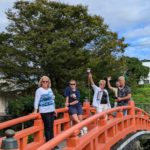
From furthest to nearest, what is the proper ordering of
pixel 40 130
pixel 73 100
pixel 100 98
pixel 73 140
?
pixel 100 98
pixel 73 100
pixel 40 130
pixel 73 140

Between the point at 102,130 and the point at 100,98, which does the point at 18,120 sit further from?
the point at 100,98

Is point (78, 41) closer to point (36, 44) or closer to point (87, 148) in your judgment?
point (36, 44)

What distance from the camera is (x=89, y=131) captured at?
32.2 feet

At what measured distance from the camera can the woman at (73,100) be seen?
483 inches

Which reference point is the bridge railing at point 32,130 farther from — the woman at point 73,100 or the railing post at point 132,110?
the railing post at point 132,110

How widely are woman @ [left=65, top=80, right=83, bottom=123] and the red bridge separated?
0.79ft

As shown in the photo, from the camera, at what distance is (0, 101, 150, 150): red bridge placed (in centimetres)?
787

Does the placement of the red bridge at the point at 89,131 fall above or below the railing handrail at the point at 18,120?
below

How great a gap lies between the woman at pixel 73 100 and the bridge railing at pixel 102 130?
0.81 m

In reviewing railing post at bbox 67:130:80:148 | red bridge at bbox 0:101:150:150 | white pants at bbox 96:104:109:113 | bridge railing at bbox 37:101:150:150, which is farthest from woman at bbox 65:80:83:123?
railing post at bbox 67:130:80:148

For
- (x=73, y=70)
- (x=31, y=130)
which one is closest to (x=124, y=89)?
(x=31, y=130)

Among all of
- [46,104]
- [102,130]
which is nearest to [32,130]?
[46,104]

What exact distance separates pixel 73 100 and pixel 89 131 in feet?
8.68

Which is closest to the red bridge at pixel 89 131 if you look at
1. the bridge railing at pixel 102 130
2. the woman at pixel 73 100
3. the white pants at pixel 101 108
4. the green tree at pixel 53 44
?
the bridge railing at pixel 102 130
